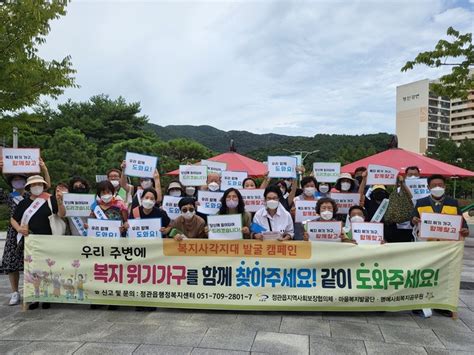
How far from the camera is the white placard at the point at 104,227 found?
4.61m

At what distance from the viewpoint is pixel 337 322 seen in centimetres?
421

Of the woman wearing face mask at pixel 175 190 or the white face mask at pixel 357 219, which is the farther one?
the woman wearing face mask at pixel 175 190

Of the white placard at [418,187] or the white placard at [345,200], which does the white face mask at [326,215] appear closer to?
the white placard at [345,200]

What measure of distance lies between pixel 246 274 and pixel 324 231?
105 centimetres

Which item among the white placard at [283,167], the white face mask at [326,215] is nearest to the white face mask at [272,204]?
the white face mask at [326,215]

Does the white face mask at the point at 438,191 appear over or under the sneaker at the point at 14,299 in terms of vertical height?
over

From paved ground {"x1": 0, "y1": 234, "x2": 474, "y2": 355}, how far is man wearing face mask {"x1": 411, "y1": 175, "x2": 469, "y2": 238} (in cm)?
123

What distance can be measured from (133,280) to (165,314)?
1.77ft

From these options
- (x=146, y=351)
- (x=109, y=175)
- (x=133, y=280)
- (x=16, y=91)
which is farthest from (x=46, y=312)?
(x=16, y=91)

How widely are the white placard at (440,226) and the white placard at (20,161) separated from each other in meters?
4.91

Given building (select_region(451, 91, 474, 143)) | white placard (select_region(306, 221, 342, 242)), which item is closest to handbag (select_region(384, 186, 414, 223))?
white placard (select_region(306, 221, 342, 242))

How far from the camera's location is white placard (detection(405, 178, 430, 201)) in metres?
5.37

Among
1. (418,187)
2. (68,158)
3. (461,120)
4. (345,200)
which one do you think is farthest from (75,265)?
(461,120)

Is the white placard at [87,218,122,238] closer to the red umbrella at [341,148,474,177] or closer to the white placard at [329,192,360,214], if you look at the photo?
the white placard at [329,192,360,214]
